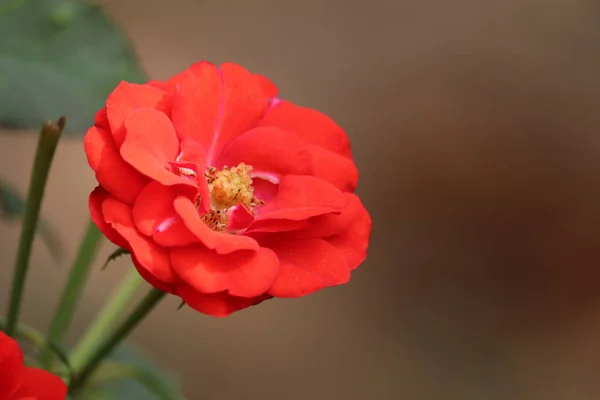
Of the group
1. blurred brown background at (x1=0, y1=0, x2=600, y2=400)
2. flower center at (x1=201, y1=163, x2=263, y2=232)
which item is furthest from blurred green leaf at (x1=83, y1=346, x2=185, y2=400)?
blurred brown background at (x1=0, y1=0, x2=600, y2=400)

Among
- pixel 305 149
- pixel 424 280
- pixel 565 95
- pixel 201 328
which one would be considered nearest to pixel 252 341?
pixel 201 328

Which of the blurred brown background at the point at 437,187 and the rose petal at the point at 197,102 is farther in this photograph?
the blurred brown background at the point at 437,187

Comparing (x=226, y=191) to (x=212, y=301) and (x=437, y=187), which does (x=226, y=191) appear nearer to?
(x=212, y=301)

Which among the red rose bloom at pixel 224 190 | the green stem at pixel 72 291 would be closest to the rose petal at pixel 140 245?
the red rose bloom at pixel 224 190

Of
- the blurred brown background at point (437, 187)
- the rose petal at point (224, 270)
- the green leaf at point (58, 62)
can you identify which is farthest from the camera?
the blurred brown background at point (437, 187)

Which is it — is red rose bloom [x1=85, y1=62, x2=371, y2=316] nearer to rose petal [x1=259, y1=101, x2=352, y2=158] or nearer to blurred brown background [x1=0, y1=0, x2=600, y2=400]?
rose petal [x1=259, y1=101, x2=352, y2=158]

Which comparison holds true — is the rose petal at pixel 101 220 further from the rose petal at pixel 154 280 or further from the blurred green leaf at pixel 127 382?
the blurred green leaf at pixel 127 382

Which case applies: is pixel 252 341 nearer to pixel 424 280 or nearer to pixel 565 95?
pixel 424 280
